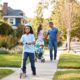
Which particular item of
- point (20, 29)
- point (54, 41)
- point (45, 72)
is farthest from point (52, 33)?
point (20, 29)

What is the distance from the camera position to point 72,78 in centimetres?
1163

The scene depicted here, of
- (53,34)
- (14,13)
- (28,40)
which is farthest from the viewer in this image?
(14,13)

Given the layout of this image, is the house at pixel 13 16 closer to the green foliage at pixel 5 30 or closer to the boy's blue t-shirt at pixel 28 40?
the green foliage at pixel 5 30

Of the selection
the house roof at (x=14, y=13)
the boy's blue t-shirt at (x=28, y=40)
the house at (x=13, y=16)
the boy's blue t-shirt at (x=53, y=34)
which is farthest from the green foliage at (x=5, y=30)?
the house roof at (x=14, y=13)

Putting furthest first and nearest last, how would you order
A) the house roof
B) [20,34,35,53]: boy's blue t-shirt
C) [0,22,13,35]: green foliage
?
1. the house roof
2. [0,22,13,35]: green foliage
3. [20,34,35,53]: boy's blue t-shirt

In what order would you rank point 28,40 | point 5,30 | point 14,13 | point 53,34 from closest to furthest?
point 28,40
point 53,34
point 5,30
point 14,13

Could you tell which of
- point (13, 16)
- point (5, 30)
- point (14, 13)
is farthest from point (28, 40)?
point (14, 13)

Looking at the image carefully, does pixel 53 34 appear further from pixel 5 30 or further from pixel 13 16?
pixel 13 16

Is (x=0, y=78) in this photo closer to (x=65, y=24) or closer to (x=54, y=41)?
(x=54, y=41)

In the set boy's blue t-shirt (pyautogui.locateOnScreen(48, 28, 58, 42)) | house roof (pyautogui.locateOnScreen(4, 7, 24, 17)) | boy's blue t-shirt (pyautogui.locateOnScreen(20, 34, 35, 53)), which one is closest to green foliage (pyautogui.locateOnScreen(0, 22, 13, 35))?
boy's blue t-shirt (pyautogui.locateOnScreen(48, 28, 58, 42))

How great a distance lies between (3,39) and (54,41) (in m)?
14.0

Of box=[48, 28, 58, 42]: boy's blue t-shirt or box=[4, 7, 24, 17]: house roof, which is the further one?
box=[4, 7, 24, 17]: house roof

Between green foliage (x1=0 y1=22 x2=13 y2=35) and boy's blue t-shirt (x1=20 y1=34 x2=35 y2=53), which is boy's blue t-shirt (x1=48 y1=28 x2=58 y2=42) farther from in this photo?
green foliage (x1=0 y1=22 x2=13 y2=35)

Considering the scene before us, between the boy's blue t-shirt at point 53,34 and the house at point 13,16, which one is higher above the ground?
the house at point 13,16
